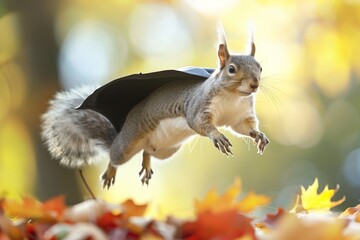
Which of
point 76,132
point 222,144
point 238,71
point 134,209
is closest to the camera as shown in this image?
point 134,209

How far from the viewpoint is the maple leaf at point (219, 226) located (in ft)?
1.30

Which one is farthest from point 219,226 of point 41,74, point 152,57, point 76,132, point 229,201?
point 152,57

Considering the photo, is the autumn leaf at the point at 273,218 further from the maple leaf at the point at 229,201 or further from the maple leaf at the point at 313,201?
the maple leaf at the point at 313,201

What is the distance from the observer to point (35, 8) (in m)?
3.17

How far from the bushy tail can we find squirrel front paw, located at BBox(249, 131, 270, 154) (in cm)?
36

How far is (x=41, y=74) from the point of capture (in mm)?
2795

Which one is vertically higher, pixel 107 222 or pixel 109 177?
pixel 107 222

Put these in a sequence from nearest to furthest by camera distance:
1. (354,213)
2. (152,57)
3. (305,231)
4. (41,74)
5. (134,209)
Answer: (305,231)
(134,209)
(354,213)
(41,74)
(152,57)

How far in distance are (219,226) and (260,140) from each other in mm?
592

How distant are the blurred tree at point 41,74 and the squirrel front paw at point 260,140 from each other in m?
1.42

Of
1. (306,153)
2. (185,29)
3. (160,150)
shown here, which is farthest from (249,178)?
(160,150)

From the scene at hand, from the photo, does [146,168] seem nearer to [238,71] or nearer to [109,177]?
[109,177]

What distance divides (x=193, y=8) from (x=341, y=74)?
958mm

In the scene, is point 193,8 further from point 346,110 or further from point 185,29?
point 346,110
